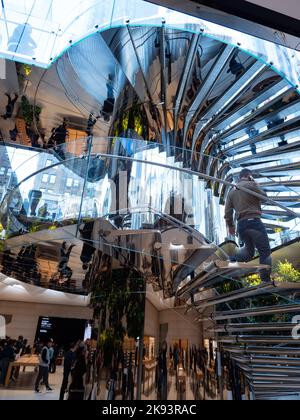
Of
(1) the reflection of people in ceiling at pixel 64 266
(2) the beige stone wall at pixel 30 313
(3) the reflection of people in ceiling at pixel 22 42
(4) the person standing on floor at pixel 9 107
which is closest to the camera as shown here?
(3) the reflection of people in ceiling at pixel 22 42

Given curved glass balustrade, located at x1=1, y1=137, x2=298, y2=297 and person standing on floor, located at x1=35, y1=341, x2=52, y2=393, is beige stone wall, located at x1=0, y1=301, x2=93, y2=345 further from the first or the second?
curved glass balustrade, located at x1=1, y1=137, x2=298, y2=297

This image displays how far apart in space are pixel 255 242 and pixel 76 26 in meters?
3.03

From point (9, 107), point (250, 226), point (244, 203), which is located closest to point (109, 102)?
point (9, 107)

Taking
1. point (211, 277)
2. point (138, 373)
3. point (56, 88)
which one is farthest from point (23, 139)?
point (138, 373)

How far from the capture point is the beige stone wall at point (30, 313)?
343 inches

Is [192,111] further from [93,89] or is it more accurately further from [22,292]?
[22,292]

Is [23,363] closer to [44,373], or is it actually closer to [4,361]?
[4,361]

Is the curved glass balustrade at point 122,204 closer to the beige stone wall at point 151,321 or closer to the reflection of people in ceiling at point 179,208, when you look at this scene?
the reflection of people in ceiling at point 179,208

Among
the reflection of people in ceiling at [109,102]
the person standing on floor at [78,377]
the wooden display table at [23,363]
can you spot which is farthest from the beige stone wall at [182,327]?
the reflection of people in ceiling at [109,102]

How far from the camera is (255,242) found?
2.58m

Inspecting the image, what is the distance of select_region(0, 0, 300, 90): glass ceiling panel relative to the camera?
286cm

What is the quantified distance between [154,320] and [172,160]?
4778mm

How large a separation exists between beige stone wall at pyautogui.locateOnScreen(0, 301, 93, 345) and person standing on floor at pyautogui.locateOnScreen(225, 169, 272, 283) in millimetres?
6950

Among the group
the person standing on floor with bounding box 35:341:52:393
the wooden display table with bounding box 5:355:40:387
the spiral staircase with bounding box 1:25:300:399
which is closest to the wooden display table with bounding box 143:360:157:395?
the spiral staircase with bounding box 1:25:300:399
